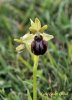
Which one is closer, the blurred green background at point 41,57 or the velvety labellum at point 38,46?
the velvety labellum at point 38,46

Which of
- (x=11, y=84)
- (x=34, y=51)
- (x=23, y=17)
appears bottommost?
(x=11, y=84)

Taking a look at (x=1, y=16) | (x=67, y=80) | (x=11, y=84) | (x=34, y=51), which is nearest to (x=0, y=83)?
(x=11, y=84)

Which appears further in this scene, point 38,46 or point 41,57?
point 41,57

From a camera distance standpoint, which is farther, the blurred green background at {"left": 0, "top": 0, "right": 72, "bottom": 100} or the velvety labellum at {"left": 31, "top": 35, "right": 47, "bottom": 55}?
the blurred green background at {"left": 0, "top": 0, "right": 72, "bottom": 100}

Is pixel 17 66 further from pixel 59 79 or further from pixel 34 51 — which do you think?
pixel 34 51

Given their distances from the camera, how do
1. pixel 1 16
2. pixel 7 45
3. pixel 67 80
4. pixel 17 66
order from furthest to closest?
1. pixel 1 16
2. pixel 7 45
3. pixel 17 66
4. pixel 67 80

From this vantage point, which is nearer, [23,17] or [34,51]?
[34,51]

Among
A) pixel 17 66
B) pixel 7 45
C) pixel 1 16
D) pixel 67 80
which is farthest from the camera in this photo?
pixel 1 16

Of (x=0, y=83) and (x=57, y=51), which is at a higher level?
(x=57, y=51)
